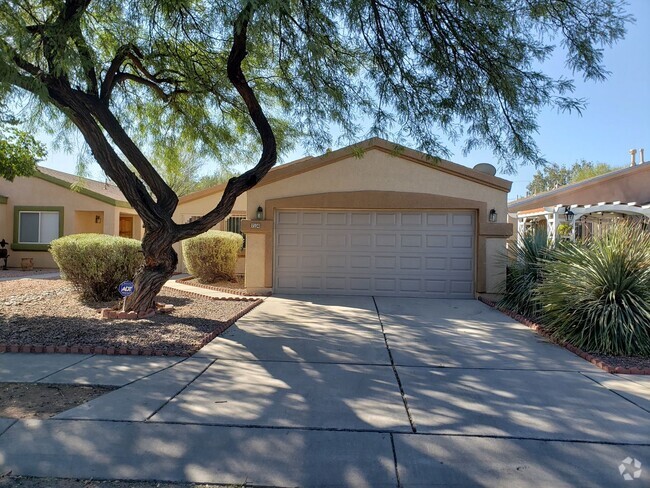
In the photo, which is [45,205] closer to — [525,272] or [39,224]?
[39,224]

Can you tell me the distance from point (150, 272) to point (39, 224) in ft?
43.6

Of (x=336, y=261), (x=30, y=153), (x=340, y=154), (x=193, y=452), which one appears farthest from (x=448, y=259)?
(x=30, y=153)

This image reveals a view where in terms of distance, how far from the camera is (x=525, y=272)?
10.3 meters

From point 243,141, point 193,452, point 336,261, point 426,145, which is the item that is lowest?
point 193,452

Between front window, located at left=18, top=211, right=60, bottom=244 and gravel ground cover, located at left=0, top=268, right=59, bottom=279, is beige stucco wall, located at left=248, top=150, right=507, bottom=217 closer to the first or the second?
gravel ground cover, located at left=0, top=268, right=59, bottom=279

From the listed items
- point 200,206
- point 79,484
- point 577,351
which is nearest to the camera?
point 79,484

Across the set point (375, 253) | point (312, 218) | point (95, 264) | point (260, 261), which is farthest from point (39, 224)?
point (375, 253)

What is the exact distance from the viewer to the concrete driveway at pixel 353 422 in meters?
3.56

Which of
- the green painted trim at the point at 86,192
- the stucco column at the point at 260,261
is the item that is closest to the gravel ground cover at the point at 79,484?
the stucco column at the point at 260,261

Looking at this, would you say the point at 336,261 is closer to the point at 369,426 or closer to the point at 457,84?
the point at 457,84

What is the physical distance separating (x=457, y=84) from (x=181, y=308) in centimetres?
724

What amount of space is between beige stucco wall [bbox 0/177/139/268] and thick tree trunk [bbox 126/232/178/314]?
1131 centimetres

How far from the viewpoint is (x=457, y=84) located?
884 centimetres

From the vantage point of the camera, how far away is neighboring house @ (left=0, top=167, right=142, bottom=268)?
18.9 m
